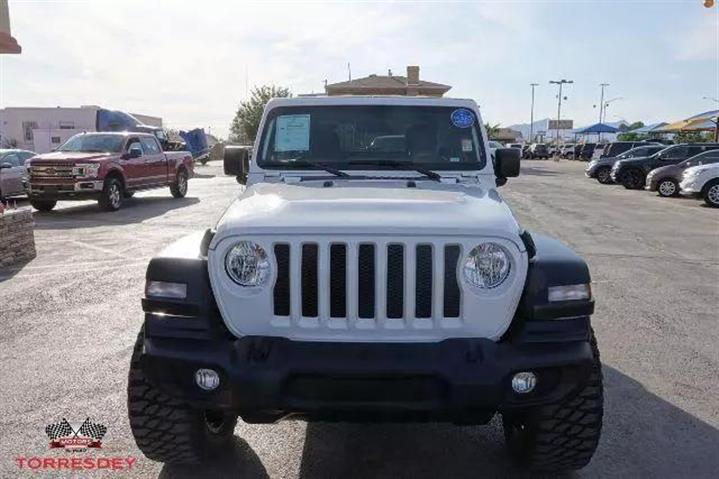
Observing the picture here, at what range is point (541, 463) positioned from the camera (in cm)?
286

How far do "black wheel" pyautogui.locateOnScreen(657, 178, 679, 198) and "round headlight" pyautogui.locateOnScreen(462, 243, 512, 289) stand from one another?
734 inches

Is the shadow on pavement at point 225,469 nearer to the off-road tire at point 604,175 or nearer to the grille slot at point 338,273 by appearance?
the grille slot at point 338,273

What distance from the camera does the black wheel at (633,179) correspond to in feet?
71.6

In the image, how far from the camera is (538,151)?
195 feet

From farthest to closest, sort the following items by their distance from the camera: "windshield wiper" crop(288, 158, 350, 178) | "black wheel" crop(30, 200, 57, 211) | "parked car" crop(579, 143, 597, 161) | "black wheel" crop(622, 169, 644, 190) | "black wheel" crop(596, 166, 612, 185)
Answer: "parked car" crop(579, 143, 597, 161) < "black wheel" crop(596, 166, 612, 185) < "black wheel" crop(622, 169, 644, 190) < "black wheel" crop(30, 200, 57, 211) < "windshield wiper" crop(288, 158, 350, 178)

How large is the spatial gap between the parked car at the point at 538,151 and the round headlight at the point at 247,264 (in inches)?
2359

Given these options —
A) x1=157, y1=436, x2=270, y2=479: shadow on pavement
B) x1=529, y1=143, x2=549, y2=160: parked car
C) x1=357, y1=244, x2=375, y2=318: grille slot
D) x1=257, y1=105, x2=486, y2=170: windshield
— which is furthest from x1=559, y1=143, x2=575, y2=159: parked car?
x1=357, y1=244, x2=375, y2=318: grille slot

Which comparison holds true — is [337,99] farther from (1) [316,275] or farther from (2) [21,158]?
(2) [21,158]

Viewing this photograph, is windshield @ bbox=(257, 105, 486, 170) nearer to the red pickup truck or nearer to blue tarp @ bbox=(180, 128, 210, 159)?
the red pickup truck

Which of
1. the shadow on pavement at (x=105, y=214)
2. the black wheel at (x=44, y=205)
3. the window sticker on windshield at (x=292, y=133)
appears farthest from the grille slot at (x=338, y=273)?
the black wheel at (x=44, y=205)

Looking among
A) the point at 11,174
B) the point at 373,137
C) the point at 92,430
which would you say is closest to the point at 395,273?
the point at 373,137

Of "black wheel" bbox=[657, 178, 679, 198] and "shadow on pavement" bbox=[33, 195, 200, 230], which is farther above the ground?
"black wheel" bbox=[657, 178, 679, 198]

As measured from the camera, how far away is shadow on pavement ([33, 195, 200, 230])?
39.0 feet

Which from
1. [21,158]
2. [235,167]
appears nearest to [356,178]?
[235,167]
